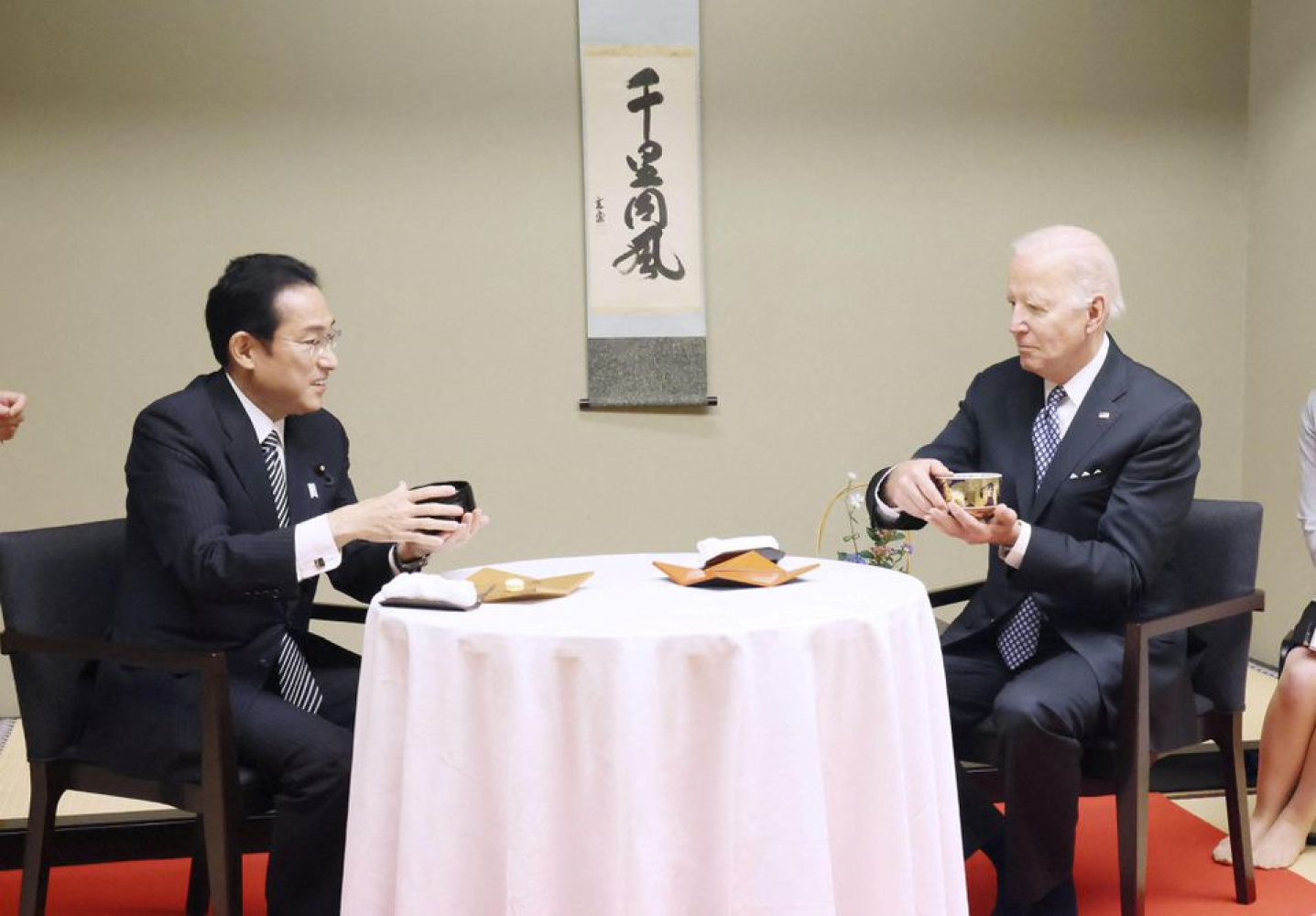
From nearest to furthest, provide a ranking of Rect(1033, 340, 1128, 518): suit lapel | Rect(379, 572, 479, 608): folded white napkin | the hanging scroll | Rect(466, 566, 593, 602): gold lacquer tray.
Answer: Rect(379, 572, 479, 608): folded white napkin → Rect(466, 566, 593, 602): gold lacquer tray → Rect(1033, 340, 1128, 518): suit lapel → the hanging scroll

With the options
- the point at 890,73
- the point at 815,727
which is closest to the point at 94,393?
the point at 890,73

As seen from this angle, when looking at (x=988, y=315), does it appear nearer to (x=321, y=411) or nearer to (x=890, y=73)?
(x=890, y=73)

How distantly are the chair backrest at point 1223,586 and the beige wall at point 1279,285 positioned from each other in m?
2.06

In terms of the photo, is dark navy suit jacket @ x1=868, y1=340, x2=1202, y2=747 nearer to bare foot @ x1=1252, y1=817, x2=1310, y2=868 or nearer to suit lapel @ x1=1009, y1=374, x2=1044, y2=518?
suit lapel @ x1=1009, y1=374, x2=1044, y2=518

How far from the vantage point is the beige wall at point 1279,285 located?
14.7ft

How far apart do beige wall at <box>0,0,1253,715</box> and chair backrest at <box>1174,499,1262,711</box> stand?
81.5 inches

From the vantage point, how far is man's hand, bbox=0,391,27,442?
8.57ft

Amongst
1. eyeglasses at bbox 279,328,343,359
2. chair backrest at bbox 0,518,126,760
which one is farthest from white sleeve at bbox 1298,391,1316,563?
chair backrest at bbox 0,518,126,760

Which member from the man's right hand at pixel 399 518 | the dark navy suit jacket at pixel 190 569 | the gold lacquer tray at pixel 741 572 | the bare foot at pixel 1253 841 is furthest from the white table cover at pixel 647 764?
the bare foot at pixel 1253 841

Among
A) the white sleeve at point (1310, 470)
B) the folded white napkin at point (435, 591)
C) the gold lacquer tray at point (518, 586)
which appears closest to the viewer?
the folded white napkin at point (435, 591)

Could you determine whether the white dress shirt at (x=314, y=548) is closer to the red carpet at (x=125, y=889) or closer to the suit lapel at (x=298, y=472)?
the suit lapel at (x=298, y=472)

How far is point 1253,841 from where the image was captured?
2.95m

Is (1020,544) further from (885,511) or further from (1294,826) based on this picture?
(1294,826)

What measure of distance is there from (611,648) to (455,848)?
360mm
